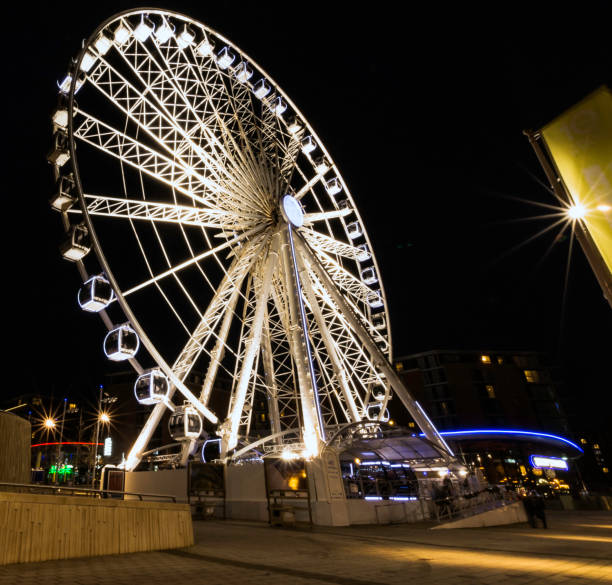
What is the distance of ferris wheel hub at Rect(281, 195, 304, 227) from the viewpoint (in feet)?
70.2

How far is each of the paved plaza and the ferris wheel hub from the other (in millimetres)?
14251

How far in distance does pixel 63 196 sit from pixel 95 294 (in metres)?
4.15

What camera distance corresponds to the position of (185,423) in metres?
17.7

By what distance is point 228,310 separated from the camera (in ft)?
68.0

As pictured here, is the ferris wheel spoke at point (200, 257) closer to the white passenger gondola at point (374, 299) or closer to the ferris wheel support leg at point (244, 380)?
the ferris wheel support leg at point (244, 380)

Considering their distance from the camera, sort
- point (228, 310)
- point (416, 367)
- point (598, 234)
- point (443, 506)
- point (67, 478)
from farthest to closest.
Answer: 1. point (416, 367)
2. point (67, 478)
3. point (228, 310)
4. point (443, 506)
5. point (598, 234)

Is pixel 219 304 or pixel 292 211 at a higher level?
pixel 292 211

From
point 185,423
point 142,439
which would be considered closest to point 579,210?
point 185,423

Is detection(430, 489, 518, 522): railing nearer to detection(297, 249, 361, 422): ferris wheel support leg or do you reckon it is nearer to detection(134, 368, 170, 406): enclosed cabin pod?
detection(297, 249, 361, 422): ferris wheel support leg

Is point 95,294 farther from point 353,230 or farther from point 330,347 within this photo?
point 353,230

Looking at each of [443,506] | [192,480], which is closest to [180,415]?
[192,480]

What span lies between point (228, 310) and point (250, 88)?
13.2 meters

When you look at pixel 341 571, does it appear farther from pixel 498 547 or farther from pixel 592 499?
pixel 592 499

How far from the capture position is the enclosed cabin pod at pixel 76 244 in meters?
14.7
